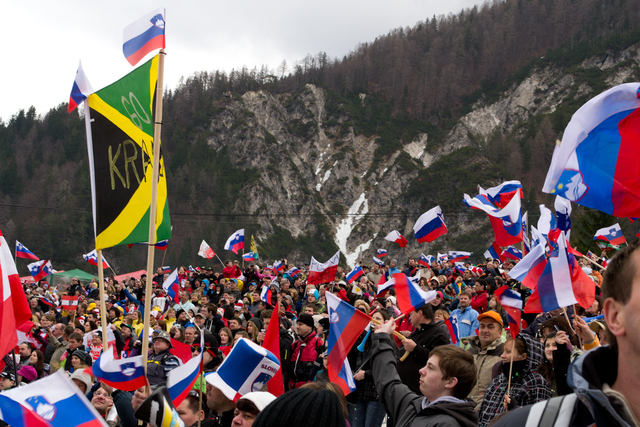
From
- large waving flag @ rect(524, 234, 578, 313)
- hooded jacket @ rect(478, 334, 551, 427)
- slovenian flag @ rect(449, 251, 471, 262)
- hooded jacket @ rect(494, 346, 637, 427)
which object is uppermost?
hooded jacket @ rect(494, 346, 637, 427)

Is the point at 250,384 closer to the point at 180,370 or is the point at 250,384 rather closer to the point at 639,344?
the point at 180,370

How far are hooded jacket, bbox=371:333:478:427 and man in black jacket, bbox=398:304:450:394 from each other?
3.36 ft

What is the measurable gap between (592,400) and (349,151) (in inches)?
3460

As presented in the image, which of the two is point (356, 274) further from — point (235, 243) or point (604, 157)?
point (604, 157)

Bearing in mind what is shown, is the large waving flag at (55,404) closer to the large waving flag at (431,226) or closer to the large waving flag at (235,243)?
the large waving flag at (431,226)

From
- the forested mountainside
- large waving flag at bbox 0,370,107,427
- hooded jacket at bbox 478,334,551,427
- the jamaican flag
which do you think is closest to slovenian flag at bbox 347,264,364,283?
the jamaican flag

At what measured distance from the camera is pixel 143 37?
16.1 feet

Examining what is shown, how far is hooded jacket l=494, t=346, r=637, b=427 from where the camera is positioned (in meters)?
1.19

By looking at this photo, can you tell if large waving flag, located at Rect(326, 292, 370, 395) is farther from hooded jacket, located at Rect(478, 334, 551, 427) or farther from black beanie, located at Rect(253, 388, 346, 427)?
black beanie, located at Rect(253, 388, 346, 427)

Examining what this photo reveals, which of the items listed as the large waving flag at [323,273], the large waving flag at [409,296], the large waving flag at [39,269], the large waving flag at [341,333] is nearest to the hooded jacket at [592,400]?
the large waving flag at [341,333]

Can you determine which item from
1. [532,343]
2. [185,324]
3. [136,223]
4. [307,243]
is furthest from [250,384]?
[307,243]

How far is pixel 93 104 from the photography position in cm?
479

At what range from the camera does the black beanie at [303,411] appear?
78.5 inches

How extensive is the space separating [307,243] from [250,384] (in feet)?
235
